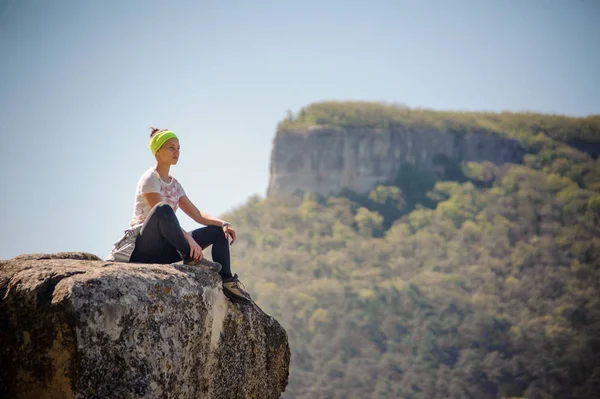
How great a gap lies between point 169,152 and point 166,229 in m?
0.74

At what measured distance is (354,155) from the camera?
123m

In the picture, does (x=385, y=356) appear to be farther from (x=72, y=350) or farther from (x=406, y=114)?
(x=72, y=350)

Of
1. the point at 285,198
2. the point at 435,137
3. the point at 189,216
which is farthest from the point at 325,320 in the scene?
the point at 189,216

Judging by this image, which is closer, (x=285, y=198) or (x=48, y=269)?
(x=48, y=269)

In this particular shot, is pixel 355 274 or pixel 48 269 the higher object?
pixel 48 269

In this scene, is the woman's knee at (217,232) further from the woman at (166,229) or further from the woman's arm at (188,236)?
the woman's arm at (188,236)

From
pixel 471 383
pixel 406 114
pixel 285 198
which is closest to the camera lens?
pixel 471 383

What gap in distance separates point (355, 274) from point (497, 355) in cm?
2545

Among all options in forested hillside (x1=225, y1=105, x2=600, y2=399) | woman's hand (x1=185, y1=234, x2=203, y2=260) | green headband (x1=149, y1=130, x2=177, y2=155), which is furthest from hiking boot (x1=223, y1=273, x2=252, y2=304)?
forested hillside (x1=225, y1=105, x2=600, y2=399)

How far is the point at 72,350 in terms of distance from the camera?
5.43 meters

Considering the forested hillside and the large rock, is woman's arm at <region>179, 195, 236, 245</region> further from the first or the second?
the forested hillside

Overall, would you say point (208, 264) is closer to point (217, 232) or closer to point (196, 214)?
point (217, 232)

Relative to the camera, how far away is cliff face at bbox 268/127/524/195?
4779 inches

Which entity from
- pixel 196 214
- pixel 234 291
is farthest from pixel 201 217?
pixel 234 291
